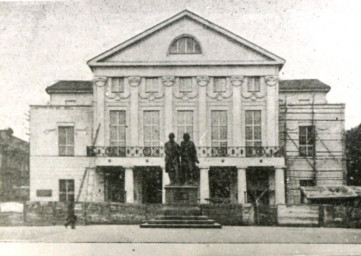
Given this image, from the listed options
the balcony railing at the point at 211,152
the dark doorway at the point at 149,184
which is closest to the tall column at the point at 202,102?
the balcony railing at the point at 211,152

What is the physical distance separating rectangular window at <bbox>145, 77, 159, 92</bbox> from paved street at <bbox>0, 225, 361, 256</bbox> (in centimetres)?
1315

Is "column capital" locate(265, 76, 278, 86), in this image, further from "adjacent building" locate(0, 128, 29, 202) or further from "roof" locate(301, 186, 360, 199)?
"adjacent building" locate(0, 128, 29, 202)

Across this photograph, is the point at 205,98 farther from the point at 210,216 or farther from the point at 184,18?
the point at 210,216

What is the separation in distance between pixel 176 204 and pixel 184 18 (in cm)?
1439

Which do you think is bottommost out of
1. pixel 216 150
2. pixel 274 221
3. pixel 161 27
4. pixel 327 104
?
pixel 274 221

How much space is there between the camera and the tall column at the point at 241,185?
36219 millimetres

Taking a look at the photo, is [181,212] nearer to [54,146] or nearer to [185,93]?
[185,93]

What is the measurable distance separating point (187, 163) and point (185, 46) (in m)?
12.9

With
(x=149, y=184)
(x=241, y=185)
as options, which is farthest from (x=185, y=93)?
(x=241, y=185)

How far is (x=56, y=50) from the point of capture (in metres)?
29.1

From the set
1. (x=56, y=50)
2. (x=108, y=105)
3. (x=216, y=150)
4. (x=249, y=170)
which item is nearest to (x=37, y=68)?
(x=56, y=50)

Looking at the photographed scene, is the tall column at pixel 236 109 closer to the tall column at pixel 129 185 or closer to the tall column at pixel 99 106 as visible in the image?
the tall column at pixel 129 185

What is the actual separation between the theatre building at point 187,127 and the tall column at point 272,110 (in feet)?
0.16

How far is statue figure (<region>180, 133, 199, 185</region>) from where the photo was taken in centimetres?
2475
